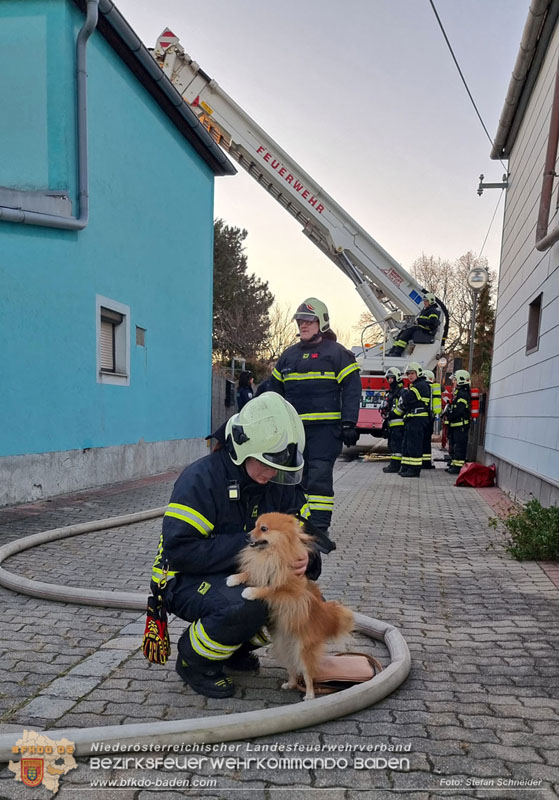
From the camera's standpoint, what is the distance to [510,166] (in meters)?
11.3

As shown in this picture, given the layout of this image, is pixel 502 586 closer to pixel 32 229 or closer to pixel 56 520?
pixel 56 520

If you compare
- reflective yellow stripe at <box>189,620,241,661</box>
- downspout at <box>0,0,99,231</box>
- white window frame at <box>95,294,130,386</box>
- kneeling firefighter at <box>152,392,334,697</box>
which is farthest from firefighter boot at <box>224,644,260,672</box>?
white window frame at <box>95,294,130,386</box>

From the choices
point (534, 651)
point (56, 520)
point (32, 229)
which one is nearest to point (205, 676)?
point (534, 651)

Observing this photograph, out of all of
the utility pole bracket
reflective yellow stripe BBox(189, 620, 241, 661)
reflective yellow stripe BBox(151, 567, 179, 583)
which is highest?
the utility pole bracket

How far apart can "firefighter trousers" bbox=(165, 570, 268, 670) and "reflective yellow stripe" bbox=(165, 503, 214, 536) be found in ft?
0.85

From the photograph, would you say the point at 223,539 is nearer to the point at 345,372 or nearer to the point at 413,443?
the point at 345,372

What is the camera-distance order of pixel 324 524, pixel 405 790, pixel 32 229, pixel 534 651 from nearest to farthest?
pixel 405 790 < pixel 534 651 < pixel 324 524 < pixel 32 229

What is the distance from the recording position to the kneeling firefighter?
2.45 metres

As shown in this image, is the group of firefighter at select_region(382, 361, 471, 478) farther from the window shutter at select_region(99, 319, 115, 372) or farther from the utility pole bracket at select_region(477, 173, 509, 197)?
the window shutter at select_region(99, 319, 115, 372)

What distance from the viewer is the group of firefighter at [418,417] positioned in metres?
11.0

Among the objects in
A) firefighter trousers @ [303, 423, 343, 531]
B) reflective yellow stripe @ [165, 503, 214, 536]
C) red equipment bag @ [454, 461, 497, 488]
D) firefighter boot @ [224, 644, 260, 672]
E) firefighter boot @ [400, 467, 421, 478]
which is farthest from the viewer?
firefighter boot @ [400, 467, 421, 478]

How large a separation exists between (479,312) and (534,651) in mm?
46489

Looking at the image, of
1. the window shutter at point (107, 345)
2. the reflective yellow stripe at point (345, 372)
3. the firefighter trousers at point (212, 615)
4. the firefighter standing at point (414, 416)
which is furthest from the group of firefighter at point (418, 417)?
the firefighter trousers at point (212, 615)

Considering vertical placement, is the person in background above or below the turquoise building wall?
below
